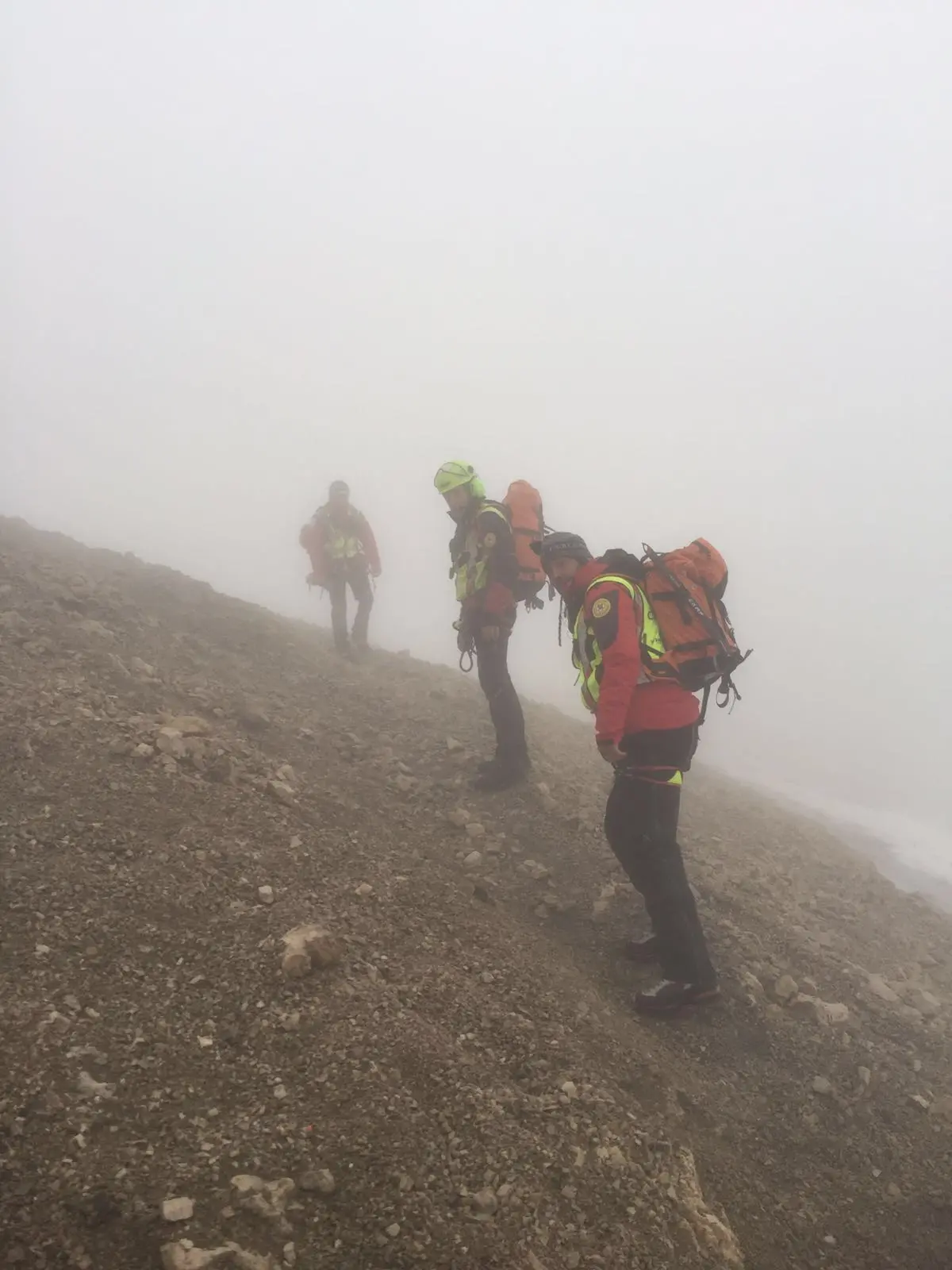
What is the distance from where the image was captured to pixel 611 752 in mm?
5234

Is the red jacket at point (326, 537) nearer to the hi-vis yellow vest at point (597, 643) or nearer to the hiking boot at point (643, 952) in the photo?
the hi-vis yellow vest at point (597, 643)

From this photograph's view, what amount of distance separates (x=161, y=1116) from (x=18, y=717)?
3665 mm

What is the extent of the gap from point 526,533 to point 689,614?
8.96 ft

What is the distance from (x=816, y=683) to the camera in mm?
80562

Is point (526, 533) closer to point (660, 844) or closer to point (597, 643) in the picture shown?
point (597, 643)

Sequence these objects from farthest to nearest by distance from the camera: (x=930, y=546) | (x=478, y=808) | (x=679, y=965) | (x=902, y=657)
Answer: (x=930, y=546)
(x=902, y=657)
(x=478, y=808)
(x=679, y=965)

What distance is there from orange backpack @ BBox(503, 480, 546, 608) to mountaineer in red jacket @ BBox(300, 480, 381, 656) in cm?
574

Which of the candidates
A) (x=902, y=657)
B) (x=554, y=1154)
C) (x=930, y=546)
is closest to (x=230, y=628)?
(x=554, y=1154)

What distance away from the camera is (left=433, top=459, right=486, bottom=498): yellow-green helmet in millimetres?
7965

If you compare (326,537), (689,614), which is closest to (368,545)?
(326,537)

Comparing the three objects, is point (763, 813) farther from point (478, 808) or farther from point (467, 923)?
point (467, 923)

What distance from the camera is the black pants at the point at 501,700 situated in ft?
26.2

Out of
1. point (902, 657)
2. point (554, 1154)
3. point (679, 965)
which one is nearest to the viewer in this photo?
point (554, 1154)

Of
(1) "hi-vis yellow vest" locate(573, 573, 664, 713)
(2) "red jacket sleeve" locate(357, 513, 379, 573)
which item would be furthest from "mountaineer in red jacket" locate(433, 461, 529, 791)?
(2) "red jacket sleeve" locate(357, 513, 379, 573)
